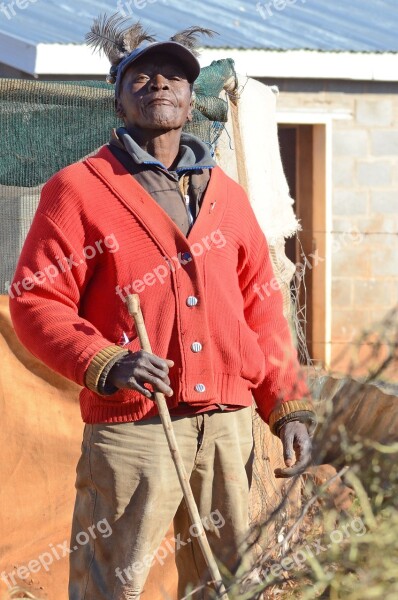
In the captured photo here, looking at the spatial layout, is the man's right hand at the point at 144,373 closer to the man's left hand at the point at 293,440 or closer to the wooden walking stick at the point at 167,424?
the wooden walking stick at the point at 167,424

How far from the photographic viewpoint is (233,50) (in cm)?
858

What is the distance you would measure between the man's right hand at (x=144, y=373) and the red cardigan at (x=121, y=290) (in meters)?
0.11

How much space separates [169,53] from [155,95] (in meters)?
0.17

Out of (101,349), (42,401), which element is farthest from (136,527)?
(42,401)

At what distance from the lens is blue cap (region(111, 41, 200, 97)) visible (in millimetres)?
3254

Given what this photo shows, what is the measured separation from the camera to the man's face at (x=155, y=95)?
3.22 m

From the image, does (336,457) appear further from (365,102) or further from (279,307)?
(365,102)

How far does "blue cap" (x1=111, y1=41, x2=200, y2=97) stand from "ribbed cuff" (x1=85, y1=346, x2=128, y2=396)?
2.81 feet

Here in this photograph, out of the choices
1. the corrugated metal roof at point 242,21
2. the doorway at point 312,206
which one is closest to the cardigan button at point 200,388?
the corrugated metal roof at point 242,21

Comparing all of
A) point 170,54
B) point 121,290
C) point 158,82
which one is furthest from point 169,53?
point 121,290

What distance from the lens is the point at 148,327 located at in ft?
10.3

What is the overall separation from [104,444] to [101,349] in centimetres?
30

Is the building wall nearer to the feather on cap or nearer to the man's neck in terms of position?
the feather on cap

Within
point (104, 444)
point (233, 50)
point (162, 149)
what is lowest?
point (104, 444)
